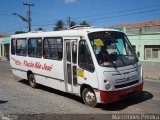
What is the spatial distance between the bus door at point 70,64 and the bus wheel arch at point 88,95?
413 mm

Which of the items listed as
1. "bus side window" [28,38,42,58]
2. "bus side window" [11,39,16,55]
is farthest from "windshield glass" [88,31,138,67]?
"bus side window" [11,39,16,55]

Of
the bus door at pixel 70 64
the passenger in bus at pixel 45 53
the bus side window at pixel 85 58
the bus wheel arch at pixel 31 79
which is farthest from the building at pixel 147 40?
the bus side window at pixel 85 58

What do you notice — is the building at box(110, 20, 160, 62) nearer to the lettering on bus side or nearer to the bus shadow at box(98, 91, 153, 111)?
the lettering on bus side

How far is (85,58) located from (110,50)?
872 millimetres

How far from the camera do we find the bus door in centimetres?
992

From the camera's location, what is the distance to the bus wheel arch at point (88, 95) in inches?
358

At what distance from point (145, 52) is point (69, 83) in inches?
764

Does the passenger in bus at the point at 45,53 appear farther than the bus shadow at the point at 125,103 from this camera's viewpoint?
Yes

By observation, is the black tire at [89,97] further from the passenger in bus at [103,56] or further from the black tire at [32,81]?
the black tire at [32,81]

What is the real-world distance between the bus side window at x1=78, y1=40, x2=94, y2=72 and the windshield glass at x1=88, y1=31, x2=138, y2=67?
0.90 ft

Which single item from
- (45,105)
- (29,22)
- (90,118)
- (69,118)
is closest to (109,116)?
(90,118)

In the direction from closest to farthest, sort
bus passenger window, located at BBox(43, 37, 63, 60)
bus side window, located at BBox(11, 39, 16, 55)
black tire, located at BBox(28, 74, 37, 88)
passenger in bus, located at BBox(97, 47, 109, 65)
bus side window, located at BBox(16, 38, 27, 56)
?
passenger in bus, located at BBox(97, 47, 109, 65) < bus passenger window, located at BBox(43, 37, 63, 60) < black tire, located at BBox(28, 74, 37, 88) < bus side window, located at BBox(16, 38, 27, 56) < bus side window, located at BBox(11, 39, 16, 55)

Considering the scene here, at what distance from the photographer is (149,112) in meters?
8.31

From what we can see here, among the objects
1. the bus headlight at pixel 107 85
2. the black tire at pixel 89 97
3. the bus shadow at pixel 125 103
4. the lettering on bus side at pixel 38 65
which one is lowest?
the bus shadow at pixel 125 103
